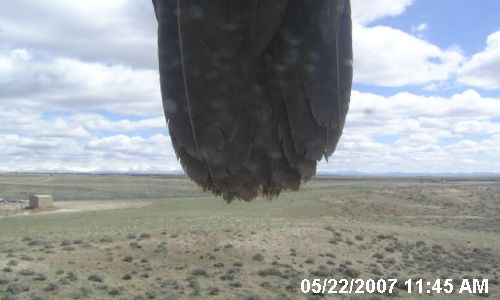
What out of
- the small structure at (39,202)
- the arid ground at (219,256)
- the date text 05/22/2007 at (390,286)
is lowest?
the date text 05/22/2007 at (390,286)

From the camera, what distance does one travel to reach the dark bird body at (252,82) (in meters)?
1.28

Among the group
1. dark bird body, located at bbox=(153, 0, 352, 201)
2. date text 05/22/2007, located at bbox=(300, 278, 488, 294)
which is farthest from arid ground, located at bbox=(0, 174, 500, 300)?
dark bird body, located at bbox=(153, 0, 352, 201)

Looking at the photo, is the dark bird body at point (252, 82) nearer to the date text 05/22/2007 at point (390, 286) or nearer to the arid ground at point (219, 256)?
the arid ground at point (219, 256)

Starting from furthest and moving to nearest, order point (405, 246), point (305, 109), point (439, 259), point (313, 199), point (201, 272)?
point (313, 199) < point (405, 246) < point (439, 259) < point (201, 272) < point (305, 109)

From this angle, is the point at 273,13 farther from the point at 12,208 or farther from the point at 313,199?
the point at 313,199

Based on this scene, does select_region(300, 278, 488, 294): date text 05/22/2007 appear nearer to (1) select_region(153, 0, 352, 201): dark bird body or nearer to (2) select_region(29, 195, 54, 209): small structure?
(1) select_region(153, 0, 352, 201): dark bird body

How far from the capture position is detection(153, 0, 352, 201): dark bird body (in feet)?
4.19

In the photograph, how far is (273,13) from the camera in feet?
4.18

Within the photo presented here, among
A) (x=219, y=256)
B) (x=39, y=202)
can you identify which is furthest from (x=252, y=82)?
(x=39, y=202)

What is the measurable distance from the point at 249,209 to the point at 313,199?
1319 centimetres

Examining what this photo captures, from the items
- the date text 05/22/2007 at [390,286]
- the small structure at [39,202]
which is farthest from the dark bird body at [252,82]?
the small structure at [39,202]

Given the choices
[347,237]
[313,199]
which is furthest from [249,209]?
[347,237]

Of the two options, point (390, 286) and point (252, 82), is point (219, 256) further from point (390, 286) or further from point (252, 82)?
point (252, 82)

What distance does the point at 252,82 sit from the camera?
1343mm
